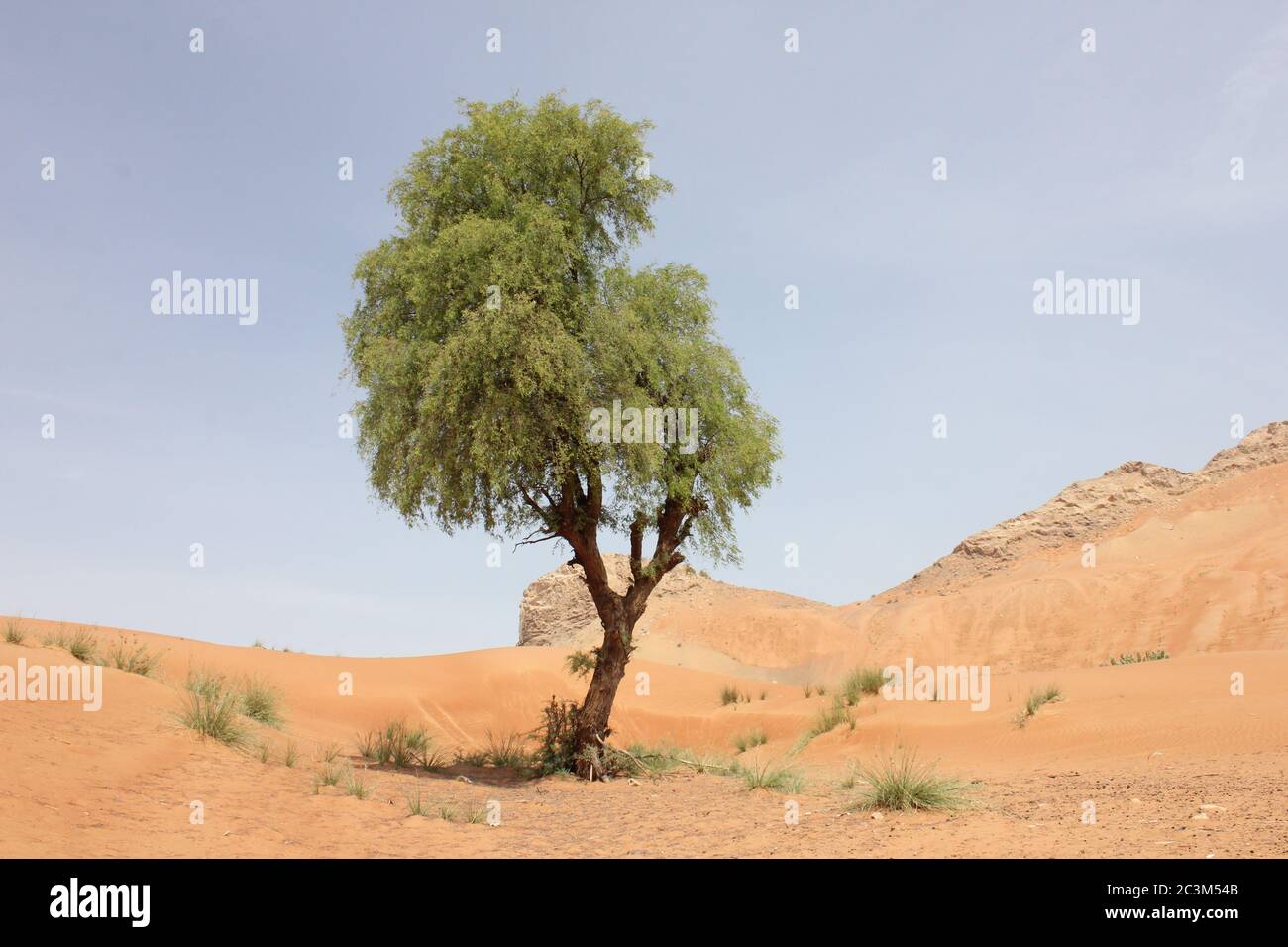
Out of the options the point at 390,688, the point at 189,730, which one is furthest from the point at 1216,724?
the point at 390,688

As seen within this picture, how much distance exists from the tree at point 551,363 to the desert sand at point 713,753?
4458 mm

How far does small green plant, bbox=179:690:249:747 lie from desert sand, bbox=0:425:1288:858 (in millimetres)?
377

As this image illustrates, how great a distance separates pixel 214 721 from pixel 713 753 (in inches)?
494

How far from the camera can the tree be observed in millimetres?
14750

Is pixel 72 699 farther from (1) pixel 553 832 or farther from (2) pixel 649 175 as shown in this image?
(2) pixel 649 175

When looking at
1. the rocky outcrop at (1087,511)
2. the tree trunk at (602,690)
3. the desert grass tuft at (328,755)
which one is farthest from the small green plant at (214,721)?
the rocky outcrop at (1087,511)

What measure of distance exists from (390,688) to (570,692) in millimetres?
5542

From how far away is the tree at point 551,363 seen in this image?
1475 centimetres

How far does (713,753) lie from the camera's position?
22219 millimetres

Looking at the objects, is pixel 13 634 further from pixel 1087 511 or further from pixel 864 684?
pixel 1087 511

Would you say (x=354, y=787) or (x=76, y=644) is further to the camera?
(x=76, y=644)

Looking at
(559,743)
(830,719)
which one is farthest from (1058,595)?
(559,743)

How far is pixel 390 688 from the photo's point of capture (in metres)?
28.5

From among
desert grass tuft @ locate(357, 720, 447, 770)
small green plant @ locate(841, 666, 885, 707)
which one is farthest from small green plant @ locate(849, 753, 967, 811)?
small green plant @ locate(841, 666, 885, 707)
